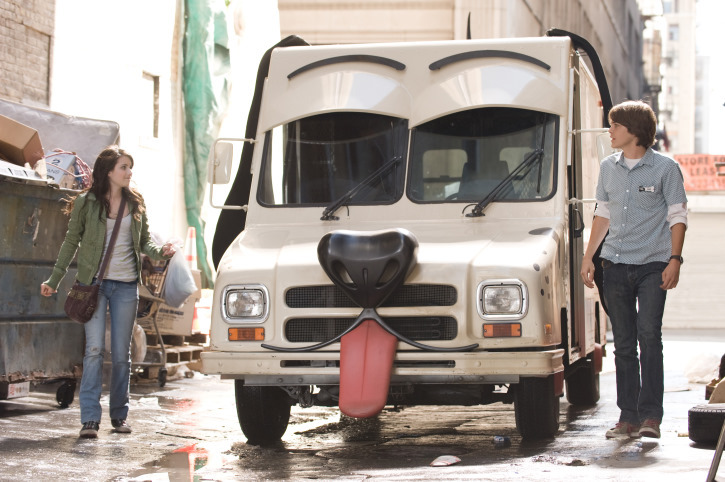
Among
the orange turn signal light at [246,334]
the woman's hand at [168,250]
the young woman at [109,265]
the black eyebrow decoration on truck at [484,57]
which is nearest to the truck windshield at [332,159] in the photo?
the black eyebrow decoration on truck at [484,57]

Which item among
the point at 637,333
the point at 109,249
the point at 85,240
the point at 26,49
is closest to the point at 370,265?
the point at 637,333

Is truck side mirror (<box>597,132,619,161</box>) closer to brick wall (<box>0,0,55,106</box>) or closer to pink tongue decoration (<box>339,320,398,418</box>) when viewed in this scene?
pink tongue decoration (<box>339,320,398,418</box>)

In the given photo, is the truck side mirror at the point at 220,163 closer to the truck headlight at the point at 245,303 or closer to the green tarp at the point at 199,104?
the truck headlight at the point at 245,303

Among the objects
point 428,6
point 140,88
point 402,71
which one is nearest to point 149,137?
point 140,88

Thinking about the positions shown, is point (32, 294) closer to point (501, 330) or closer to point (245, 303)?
point (245, 303)

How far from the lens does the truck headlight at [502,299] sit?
7.12 metres

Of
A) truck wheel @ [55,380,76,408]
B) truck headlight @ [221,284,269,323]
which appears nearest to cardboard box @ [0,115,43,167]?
truck wheel @ [55,380,76,408]

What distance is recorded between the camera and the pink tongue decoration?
278 inches

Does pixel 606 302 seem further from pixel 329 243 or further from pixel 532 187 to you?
pixel 329 243

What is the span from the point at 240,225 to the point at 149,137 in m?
9.42

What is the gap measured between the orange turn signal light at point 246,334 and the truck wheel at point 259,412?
1.40ft

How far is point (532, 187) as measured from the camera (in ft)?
26.7

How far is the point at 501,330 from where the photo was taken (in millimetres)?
7125

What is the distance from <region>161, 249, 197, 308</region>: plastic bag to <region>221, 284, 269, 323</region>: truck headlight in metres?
4.34
